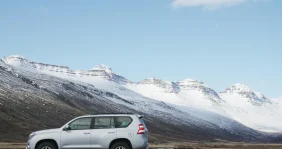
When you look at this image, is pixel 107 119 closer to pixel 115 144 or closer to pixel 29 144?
pixel 115 144

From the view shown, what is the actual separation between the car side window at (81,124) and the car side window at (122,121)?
1651 millimetres

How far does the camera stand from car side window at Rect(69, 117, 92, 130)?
85.7 ft

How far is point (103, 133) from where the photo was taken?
25.8 meters

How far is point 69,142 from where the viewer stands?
25781mm

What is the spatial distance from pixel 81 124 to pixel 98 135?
1.29 meters

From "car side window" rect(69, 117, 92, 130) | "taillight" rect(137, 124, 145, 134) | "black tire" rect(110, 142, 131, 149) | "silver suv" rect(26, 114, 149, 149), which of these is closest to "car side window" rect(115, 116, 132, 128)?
"silver suv" rect(26, 114, 149, 149)

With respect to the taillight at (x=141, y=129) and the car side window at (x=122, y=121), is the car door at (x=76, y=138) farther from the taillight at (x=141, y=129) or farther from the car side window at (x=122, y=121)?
the taillight at (x=141, y=129)

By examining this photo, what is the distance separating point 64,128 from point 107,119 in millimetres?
2595

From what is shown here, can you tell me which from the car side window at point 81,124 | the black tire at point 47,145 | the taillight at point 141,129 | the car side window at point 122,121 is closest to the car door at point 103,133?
the car side window at point 122,121

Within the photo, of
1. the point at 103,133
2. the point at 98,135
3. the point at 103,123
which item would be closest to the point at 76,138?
the point at 98,135

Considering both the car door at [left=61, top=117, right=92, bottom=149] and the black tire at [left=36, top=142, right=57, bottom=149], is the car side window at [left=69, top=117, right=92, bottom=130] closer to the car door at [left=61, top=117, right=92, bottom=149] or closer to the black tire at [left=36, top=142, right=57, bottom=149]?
the car door at [left=61, top=117, right=92, bottom=149]

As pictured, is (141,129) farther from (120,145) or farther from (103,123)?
(103,123)

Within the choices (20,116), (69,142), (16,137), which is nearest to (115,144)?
(69,142)

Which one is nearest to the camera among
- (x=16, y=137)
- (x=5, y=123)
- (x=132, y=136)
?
(x=132, y=136)
